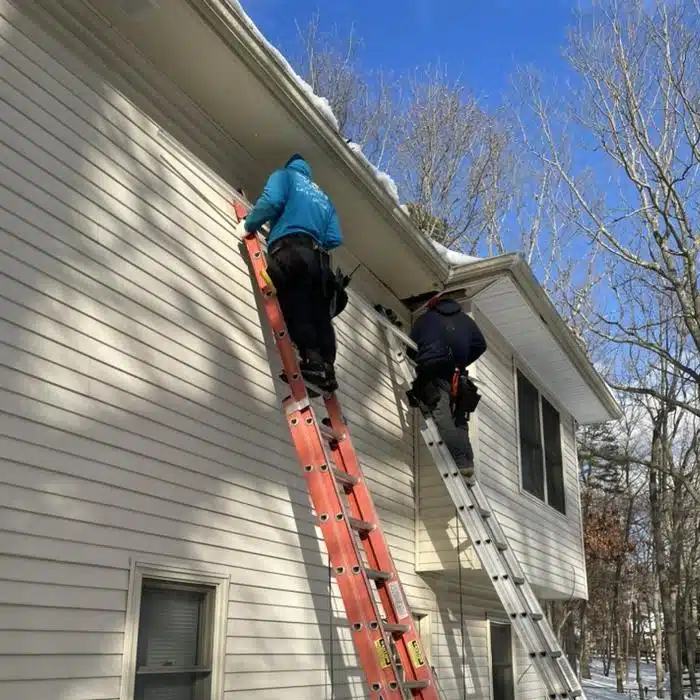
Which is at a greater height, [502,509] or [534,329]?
[534,329]

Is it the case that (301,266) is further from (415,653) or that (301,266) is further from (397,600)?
(415,653)

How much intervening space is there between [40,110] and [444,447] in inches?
142

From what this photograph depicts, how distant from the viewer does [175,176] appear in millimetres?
4645

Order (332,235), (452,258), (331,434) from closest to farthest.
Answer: (331,434) < (332,235) < (452,258)

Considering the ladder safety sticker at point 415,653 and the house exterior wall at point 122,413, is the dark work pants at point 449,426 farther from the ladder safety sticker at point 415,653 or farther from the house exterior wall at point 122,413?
the ladder safety sticker at point 415,653

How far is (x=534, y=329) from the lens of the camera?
28.7ft

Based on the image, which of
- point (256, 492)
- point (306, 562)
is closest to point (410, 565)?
point (306, 562)

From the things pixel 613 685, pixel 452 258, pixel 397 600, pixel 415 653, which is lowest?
pixel 613 685

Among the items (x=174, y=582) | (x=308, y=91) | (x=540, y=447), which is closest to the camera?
(x=174, y=582)

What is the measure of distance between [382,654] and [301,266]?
2241 mm

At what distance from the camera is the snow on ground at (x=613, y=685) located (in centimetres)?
2830

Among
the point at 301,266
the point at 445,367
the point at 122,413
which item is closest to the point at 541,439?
the point at 445,367

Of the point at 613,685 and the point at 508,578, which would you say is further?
the point at 613,685

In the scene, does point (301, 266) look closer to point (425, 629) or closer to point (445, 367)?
point (445, 367)
